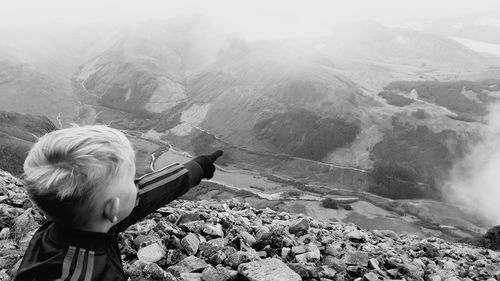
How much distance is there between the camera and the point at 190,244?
12.0 metres

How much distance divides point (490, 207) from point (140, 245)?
188991mm

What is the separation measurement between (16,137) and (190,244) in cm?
15170

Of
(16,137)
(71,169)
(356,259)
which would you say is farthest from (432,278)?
(16,137)

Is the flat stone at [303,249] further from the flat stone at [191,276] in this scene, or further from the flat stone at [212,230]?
the flat stone at [191,276]

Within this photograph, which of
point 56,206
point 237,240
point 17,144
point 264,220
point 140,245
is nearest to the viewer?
point 56,206

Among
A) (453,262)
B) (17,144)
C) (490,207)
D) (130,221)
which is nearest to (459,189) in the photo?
(490,207)

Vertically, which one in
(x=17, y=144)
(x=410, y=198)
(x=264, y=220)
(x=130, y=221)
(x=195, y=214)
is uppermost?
(x=130, y=221)

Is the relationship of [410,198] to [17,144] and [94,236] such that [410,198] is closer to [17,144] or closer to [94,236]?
[17,144]

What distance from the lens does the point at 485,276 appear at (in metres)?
16.5

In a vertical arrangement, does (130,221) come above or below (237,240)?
above

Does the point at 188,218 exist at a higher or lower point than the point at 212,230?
lower

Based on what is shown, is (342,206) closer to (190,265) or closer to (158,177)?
(190,265)

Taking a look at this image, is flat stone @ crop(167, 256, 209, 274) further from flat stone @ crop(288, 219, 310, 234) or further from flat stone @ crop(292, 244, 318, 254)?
flat stone @ crop(288, 219, 310, 234)

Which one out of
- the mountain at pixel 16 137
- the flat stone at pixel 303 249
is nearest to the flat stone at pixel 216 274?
the flat stone at pixel 303 249
